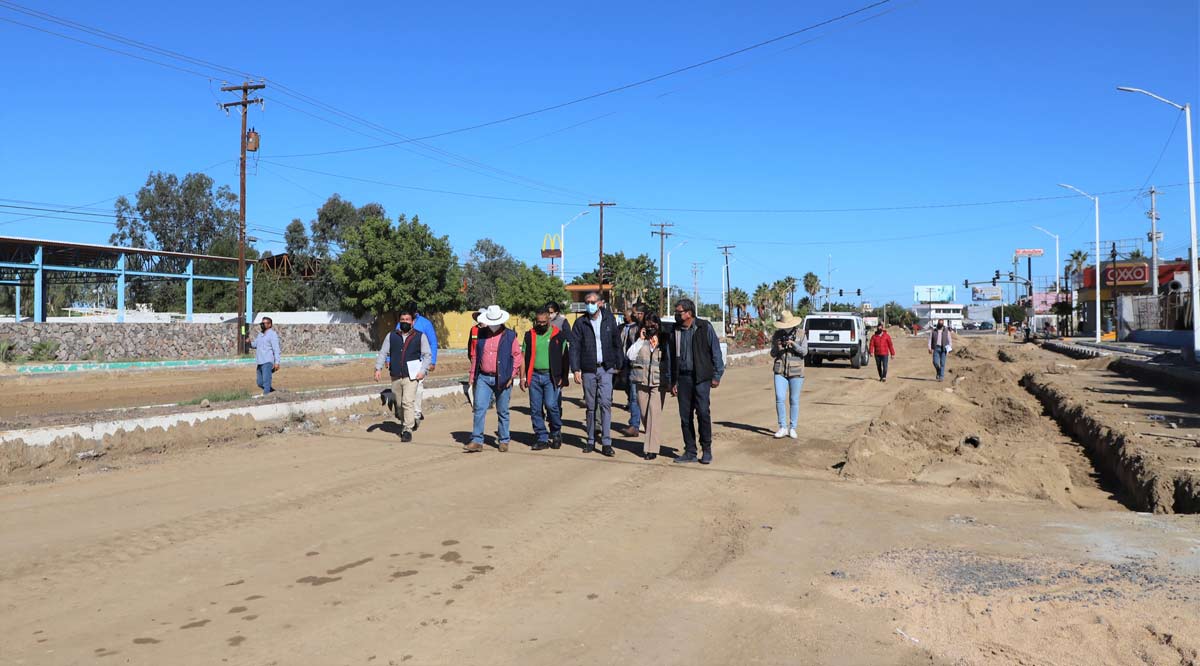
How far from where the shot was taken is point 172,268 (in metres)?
60.5

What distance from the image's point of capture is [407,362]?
36.3 ft

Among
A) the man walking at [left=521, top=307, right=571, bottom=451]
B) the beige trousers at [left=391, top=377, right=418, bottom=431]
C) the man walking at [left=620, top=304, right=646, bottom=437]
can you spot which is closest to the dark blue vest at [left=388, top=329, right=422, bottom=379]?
the beige trousers at [left=391, top=377, right=418, bottom=431]

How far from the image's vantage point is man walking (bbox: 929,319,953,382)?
22.5m

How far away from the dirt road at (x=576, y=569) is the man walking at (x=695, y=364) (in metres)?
0.70

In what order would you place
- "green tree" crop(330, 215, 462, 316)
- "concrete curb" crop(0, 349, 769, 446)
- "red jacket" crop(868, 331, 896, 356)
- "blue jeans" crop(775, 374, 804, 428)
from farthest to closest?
"green tree" crop(330, 215, 462, 316), "red jacket" crop(868, 331, 896, 356), "blue jeans" crop(775, 374, 804, 428), "concrete curb" crop(0, 349, 769, 446)

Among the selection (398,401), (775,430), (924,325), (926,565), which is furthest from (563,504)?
(924,325)

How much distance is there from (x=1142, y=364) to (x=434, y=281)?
32854mm

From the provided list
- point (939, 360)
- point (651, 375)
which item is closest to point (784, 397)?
point (651, 375)

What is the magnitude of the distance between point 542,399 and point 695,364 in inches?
86.8

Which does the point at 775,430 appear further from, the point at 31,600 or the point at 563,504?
the point at 31,600

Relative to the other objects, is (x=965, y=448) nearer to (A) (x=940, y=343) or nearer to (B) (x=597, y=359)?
(B) (x=597, y=359)

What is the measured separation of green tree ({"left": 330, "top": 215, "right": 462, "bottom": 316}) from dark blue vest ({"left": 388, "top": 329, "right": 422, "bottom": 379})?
112ft

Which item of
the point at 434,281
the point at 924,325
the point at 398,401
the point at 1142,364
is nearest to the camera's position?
the point at 398,401

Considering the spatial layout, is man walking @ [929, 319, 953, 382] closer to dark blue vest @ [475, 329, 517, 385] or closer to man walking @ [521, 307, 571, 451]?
man walking @ [521, 307, 571, 451]
